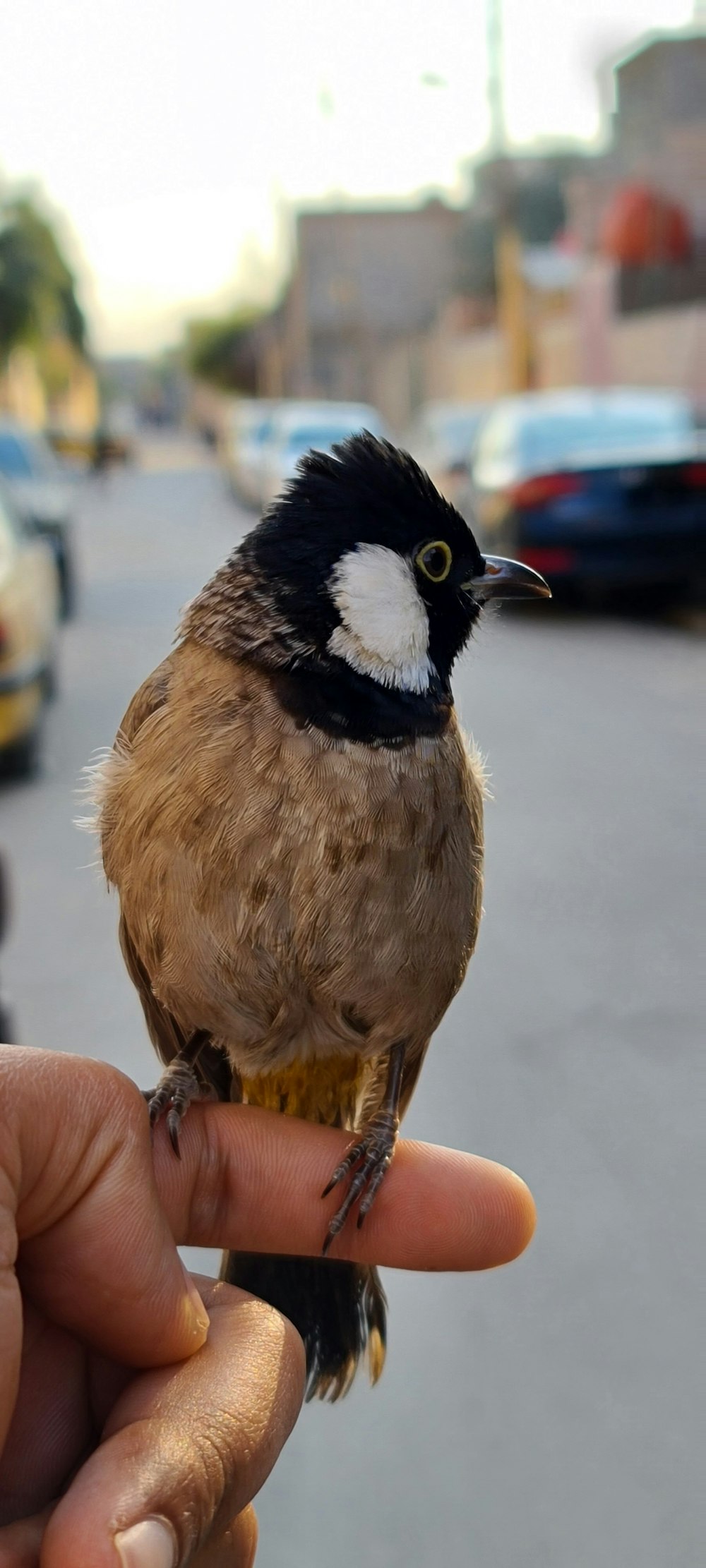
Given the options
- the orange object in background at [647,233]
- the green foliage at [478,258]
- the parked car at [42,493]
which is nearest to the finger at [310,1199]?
the parked car at [42,493]

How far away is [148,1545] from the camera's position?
1293mm

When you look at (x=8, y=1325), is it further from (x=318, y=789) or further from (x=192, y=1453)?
(x=318, y=789)

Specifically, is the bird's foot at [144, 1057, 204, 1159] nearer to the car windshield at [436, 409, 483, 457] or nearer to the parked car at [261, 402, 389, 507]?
the parked car at [261, 402, 389, 507]

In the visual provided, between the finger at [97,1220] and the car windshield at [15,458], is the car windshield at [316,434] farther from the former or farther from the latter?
the finger at [97,1220]

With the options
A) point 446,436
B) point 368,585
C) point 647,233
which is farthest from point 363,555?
point 647,233

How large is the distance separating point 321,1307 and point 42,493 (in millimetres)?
13162

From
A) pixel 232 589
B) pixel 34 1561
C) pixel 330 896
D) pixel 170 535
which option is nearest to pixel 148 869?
pixel 330 896

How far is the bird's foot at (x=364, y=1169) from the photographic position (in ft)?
5.84

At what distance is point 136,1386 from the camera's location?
1.52m

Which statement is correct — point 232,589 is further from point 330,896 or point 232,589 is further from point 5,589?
point 5,589

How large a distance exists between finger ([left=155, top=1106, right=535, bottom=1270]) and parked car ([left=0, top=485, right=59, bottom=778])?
15.3 feet

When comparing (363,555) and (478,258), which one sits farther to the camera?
(478,258)

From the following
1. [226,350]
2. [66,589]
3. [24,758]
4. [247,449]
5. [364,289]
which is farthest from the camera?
[364,289]

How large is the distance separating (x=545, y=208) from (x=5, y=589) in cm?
4285
